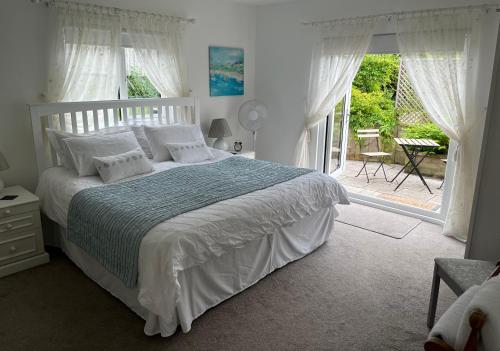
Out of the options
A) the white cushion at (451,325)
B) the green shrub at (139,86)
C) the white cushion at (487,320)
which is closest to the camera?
the white cushion at (487,320)

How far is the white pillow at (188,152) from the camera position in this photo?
366cm

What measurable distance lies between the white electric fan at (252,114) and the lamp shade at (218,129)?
0.31 meters

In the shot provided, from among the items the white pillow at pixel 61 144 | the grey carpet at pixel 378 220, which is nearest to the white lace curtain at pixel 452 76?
the grey carpet at pixel 378 220

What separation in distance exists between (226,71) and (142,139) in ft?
5.47

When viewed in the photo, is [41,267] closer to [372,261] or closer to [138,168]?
[138,168]

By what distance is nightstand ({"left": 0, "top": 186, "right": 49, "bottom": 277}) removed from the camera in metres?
2.74

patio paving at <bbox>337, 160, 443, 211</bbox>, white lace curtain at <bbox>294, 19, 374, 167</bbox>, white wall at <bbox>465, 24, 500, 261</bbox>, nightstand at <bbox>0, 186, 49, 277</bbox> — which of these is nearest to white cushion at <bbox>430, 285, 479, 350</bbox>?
white wall at <bbox>465, 24, 500, 261</bbox>

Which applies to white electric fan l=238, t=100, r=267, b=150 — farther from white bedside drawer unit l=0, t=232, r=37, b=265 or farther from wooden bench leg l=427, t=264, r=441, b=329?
wooden bench leg l=427, t=264, r=441, b=329

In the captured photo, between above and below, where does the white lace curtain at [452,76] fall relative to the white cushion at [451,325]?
above

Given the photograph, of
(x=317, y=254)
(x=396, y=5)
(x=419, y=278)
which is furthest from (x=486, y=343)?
(x=396, y=5)

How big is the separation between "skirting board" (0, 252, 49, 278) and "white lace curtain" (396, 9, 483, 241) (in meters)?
3.71

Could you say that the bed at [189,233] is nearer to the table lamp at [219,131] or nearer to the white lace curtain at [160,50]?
the white lace curtain at [160,50]

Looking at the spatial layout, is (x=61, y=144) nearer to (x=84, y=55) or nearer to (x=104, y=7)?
(x=84, y=55)

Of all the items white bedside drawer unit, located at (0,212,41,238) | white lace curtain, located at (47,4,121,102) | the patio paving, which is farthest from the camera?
the patio paving
